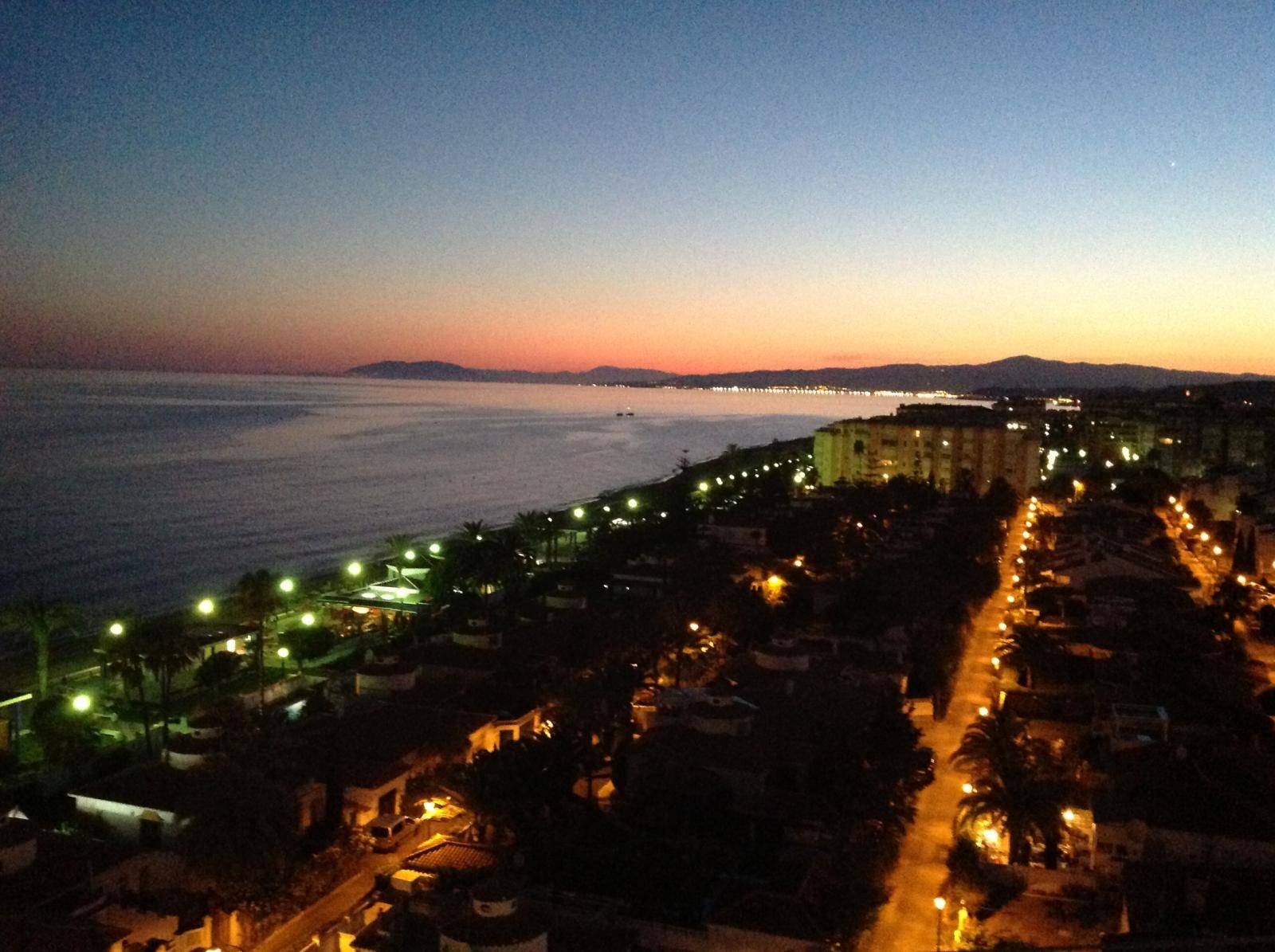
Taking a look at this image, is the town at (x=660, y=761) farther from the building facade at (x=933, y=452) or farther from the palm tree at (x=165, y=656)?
the building facade at (x=933, y=452)

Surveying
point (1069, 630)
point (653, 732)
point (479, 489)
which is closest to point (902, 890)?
point (653, 732)

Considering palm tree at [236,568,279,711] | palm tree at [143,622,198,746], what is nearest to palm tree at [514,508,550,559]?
palm tree at [236,568,279,711]

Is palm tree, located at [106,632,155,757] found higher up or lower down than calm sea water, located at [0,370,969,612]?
higher up

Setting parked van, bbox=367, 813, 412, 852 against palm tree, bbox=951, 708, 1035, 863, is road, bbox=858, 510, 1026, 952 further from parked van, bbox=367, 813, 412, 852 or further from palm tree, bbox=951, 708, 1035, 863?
parked van, bbox=367, 813, 412, 852

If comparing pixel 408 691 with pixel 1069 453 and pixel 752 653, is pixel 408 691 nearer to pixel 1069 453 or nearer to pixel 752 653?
pixel 752 653

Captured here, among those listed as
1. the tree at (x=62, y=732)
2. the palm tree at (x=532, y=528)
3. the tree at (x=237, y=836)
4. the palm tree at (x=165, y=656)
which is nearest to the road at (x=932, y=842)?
the tree at (x=237, y=836)
